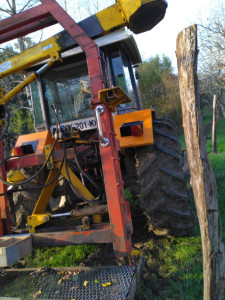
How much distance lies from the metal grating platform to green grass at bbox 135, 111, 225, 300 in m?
0.29

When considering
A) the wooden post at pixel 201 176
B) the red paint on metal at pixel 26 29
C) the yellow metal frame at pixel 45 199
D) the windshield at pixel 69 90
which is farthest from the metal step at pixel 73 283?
the red paint on metal at pixel 26 29

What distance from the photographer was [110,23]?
240 cm

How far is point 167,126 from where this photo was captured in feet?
11.8

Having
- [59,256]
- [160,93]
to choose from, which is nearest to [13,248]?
[59,256]

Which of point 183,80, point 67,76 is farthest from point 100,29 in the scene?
point 67,76

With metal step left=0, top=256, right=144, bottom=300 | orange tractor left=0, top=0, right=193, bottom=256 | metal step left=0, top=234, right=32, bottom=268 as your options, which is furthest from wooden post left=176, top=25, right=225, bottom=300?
metal step left=0, top=234, right=32, bottom=268

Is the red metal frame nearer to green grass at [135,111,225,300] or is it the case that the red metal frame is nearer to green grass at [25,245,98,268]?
green grass at [135,111,225,300]

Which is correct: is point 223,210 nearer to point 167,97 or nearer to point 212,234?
point 212,234

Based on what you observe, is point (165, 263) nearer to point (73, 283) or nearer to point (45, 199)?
point (73, 283)

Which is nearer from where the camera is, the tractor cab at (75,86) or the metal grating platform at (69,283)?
the metal grating platform at (69,283)

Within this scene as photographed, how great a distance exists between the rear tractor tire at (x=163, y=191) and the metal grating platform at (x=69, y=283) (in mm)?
790

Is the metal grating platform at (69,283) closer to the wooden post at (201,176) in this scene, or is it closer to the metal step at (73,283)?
the metal step at (73,283)

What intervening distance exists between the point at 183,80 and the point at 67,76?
2.42 metres

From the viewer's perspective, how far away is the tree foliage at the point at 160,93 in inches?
892
